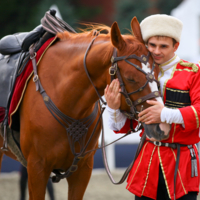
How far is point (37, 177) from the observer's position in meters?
2.46

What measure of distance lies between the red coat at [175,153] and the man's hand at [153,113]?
5.5 inches

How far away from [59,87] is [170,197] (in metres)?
1.10

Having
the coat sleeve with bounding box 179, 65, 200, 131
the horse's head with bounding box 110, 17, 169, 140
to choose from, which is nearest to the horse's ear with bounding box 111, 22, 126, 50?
the horse's head with bounding box 110, 17, 169, 140

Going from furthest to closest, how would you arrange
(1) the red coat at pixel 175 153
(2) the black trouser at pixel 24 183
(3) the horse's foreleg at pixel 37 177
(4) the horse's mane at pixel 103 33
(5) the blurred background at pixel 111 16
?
(5) the blurred background at pixel 111 16 → (2) the black trouser at pixel 24 183 → (3) the horse's foreleg at pixel 37 177 → (4) the horse's mane at pixel 103 33 → (1) the red coat at pixel 175 153

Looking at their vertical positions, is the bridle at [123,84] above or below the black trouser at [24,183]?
above

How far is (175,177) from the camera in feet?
6.77

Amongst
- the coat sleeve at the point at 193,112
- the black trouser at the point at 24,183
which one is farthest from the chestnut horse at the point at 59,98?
the black trouser at the point at 24,183

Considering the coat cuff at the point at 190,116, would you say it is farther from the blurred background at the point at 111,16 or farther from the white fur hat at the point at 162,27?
the blurred background at the point at 111,16

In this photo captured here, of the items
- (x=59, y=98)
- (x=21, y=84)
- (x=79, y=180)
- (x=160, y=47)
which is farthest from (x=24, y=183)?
(x=160, y=47)

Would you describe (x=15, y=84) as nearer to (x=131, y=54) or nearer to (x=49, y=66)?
(x=49, y=66)

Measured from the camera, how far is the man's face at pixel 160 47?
6.79 ft

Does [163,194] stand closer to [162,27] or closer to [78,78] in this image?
[78,78]

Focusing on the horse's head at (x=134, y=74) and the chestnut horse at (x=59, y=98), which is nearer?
the horse's head at (x=134, y=74)

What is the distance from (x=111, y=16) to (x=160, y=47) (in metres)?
11.4
